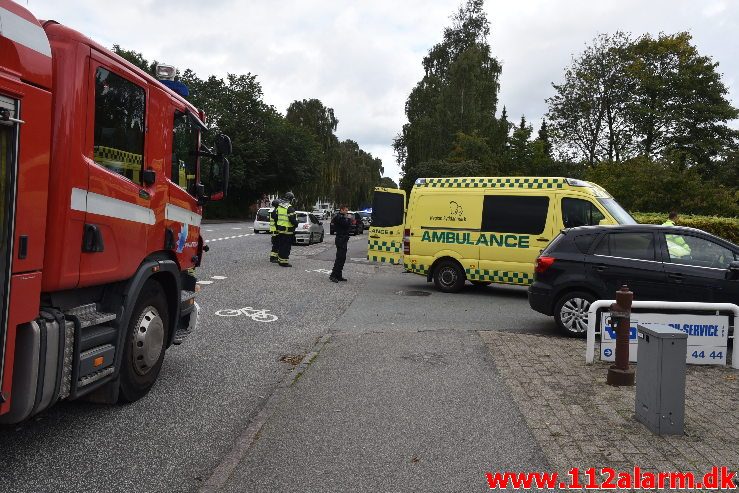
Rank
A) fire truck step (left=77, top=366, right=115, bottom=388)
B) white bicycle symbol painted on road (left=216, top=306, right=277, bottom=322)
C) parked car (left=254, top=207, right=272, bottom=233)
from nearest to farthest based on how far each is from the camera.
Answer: fire truck step (left=77, top=366, right=115, bottom=388) < white bicycle symbol painted on road (left=216, top=306, right=277, bottom=322) < parked car (left=254, top=207, right=272, bottom=233)

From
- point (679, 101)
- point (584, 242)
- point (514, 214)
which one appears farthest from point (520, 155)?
point (584, 242)

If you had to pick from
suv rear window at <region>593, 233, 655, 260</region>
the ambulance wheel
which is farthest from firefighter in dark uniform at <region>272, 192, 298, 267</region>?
suv rear window at <region>593, 233, 655, 260</region>

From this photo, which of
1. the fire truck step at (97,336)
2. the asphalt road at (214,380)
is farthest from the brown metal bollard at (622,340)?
the fire truck step at (97,336)

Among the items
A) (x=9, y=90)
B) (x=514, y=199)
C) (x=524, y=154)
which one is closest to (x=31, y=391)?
(x=9, y=90)

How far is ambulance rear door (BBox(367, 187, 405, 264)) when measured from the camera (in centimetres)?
1393

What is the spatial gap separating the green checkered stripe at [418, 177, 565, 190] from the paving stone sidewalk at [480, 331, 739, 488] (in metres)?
5.21

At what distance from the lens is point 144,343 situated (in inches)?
195

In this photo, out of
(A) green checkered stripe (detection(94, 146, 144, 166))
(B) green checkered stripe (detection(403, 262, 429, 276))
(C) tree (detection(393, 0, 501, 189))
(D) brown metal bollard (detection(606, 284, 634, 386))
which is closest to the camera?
(A) green checkered stripe (detection(94, 146, 144, 166))

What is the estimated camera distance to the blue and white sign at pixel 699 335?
264 inches

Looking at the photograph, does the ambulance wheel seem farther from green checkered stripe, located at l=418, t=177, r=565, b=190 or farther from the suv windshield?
the suv windshield

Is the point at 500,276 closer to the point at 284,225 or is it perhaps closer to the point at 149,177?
the point at 284,225

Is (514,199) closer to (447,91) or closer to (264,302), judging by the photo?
(264,302)

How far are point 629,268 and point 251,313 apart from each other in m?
5.52

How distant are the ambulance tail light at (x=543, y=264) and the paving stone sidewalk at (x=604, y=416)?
5.46 ft
